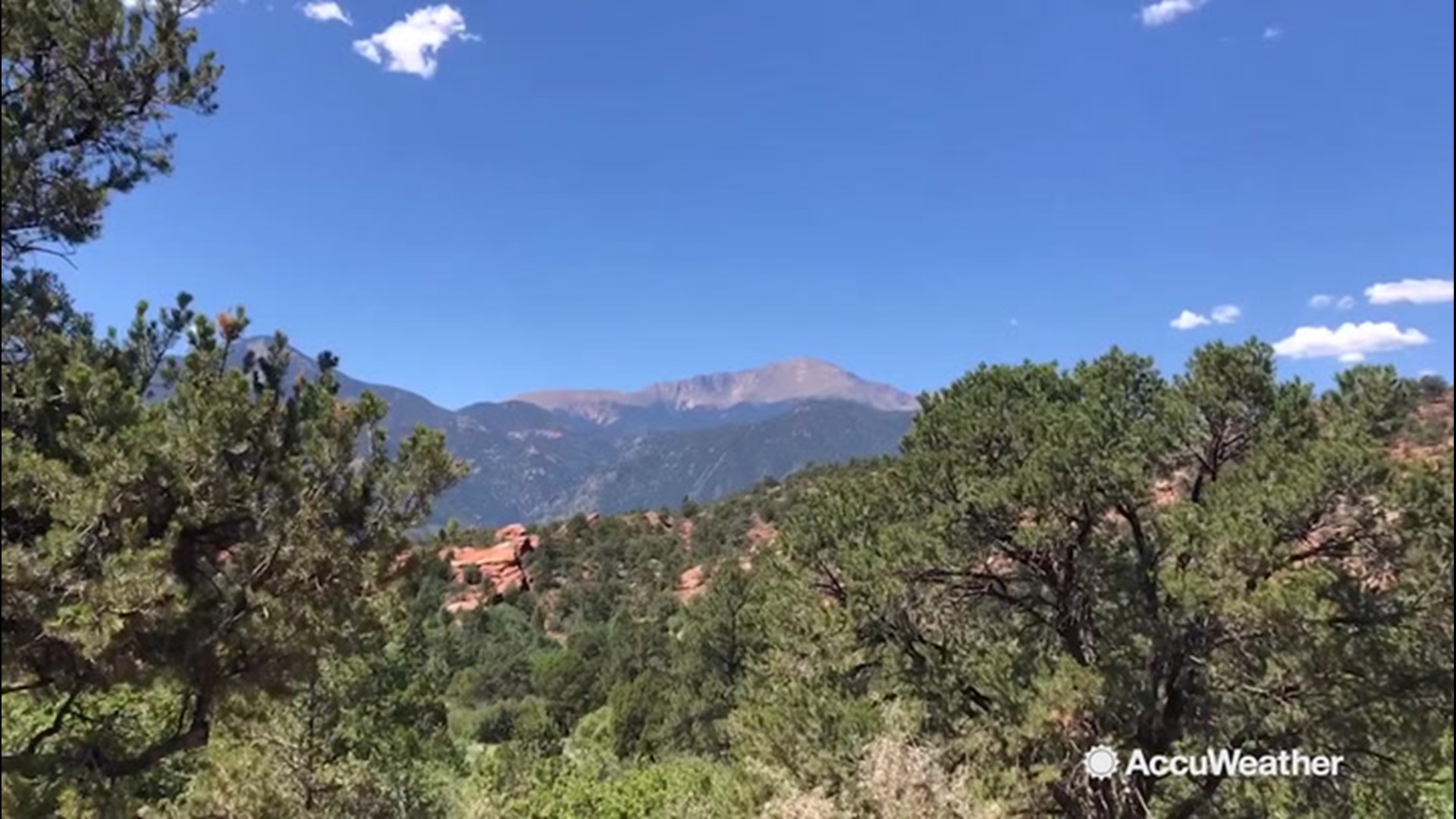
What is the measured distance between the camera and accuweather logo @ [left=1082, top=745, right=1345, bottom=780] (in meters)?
11.2

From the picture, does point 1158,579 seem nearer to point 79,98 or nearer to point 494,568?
point 79,98

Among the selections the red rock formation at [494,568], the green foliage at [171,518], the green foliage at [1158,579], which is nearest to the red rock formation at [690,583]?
the red rock formation at [494,568]

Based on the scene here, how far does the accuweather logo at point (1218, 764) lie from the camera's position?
11.2 meters

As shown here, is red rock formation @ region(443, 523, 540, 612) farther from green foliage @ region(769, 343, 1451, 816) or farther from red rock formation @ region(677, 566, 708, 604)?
green foliage @ region(769, 343, 1451, 816)

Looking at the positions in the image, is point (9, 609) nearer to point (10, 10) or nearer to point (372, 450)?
point (372, 450)

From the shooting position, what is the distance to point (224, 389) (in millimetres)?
5988

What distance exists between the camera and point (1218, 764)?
37.2 ft

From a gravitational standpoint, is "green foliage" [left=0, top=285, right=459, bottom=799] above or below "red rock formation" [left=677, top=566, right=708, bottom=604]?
above

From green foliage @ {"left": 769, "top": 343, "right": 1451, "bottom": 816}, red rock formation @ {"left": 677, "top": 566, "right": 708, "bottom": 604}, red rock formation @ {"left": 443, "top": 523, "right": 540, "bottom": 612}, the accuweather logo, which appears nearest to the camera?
green foliage @ {"left": 769, "top": 343, "right": 1451, "bottom": 816}

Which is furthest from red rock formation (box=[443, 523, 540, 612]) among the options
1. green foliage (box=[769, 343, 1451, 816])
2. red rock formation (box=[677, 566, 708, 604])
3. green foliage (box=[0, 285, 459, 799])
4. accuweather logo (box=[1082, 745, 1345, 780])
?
green foliage (box=[0, 285, 459, 799])

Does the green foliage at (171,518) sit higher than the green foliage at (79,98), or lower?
lower

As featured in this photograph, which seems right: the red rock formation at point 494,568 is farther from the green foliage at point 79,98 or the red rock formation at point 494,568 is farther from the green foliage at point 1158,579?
the green foliage at point 79,98

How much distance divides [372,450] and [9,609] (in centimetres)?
225

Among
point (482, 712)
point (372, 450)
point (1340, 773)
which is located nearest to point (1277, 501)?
point (1340, 773)
